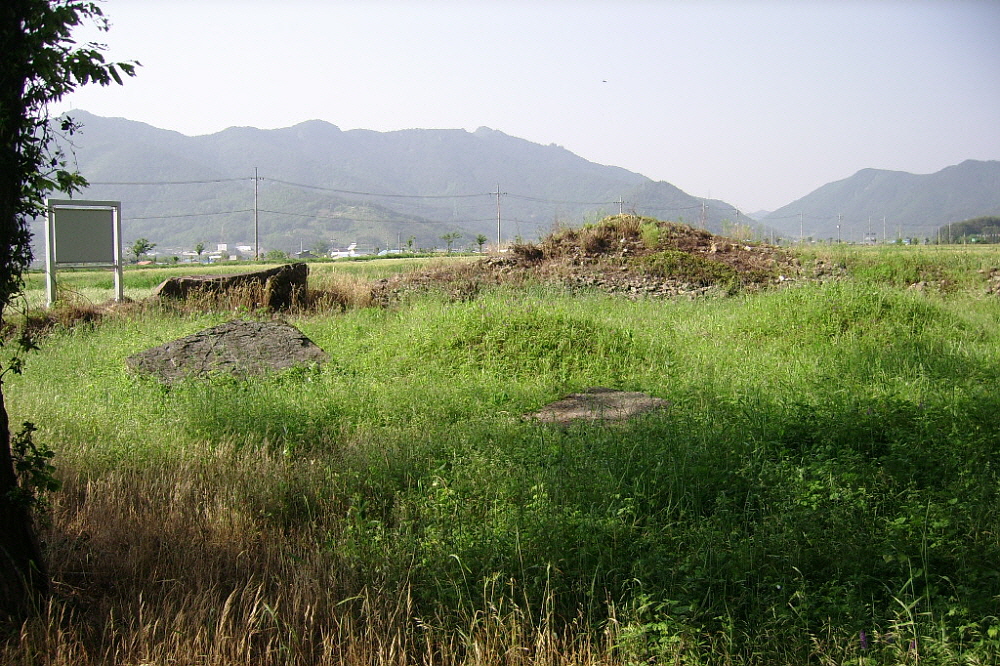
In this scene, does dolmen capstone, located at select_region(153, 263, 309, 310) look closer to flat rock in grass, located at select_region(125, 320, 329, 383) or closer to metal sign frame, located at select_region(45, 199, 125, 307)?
metal sign frame, located at select_region(45, 199, 125, 307)

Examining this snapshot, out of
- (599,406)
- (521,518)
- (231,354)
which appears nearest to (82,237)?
(231,354)

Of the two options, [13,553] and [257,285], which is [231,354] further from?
[257,285]

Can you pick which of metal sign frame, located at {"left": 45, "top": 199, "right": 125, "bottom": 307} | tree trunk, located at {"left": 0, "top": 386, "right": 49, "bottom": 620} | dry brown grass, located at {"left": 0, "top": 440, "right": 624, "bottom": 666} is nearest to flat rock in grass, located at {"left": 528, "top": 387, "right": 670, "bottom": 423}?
dry brown grass, located at {"left": 0, "top": 440, "right": 624, "bottom": 666}

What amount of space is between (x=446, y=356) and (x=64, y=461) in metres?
4.06

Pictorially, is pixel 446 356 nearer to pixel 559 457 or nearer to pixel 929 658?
pixel 559 457

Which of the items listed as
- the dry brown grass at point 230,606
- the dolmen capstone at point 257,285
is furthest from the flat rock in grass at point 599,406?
the dolmen capstone at point 257,285

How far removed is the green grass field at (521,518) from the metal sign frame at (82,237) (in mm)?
6847

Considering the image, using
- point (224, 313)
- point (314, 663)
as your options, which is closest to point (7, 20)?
Result: point (314, 663)

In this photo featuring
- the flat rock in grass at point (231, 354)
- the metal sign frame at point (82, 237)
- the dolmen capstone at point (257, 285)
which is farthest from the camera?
the dolmen capstone at point (257, 285)

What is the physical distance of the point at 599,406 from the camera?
20.4 ft

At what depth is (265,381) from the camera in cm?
754

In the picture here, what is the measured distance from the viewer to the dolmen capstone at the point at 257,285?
14.0 meters

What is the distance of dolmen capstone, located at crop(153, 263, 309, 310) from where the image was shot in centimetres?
1400

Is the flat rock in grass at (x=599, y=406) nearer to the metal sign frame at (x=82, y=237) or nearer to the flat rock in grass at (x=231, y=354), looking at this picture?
the flat rock in grass at (x=231, y=354)
